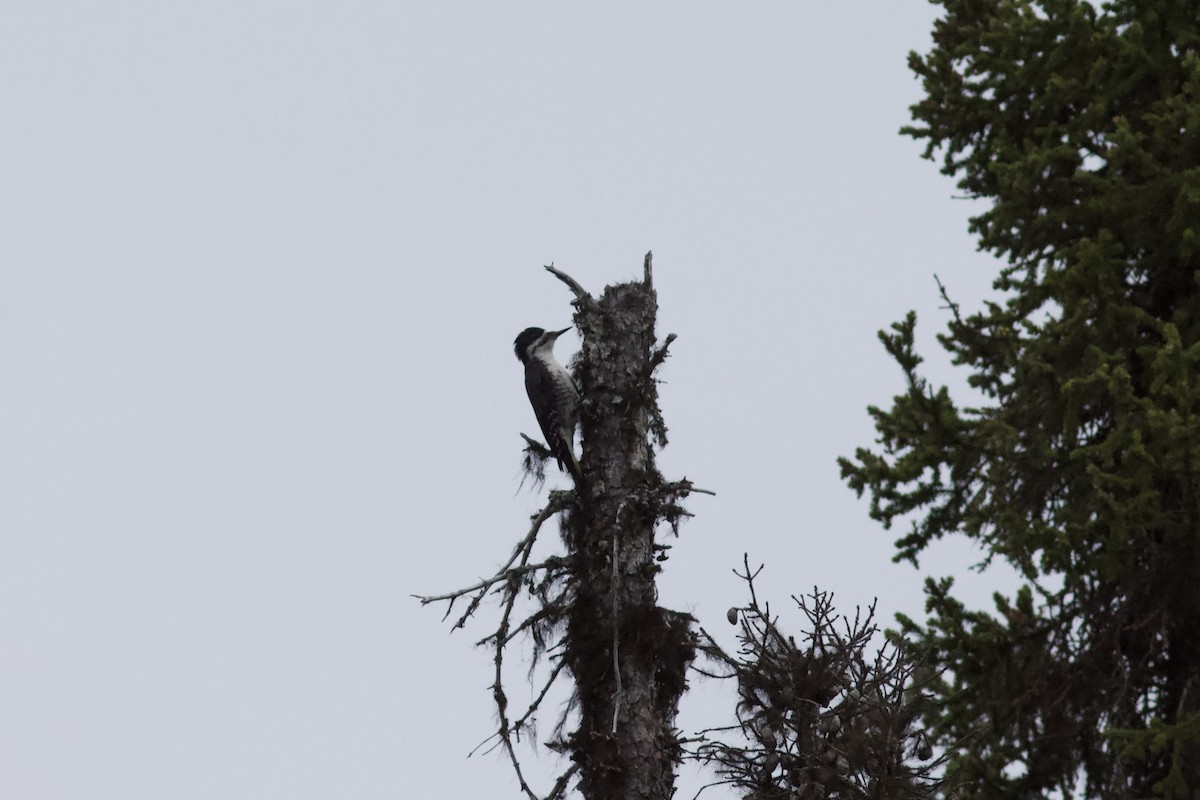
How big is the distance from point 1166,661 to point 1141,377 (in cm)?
186

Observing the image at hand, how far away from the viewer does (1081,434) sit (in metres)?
10.2

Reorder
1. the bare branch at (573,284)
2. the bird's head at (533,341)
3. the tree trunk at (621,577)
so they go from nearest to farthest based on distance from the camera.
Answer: the tree trunk at (621,577) < the bare branch at (573,284) < the bird's head at (533,341)

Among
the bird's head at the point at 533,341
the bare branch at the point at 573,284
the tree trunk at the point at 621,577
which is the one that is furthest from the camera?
the bird's head at the point at 533,341

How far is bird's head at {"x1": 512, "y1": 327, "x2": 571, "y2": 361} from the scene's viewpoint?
38.0 feet

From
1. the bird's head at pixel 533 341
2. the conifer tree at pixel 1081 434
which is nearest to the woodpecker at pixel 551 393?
the bird's head at pixel 533 341

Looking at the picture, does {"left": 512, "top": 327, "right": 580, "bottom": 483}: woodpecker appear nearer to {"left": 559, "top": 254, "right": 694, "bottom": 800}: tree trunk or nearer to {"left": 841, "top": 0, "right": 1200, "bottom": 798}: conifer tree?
{"left": 559, "top": 254, "right": 694, "bottom": 800}: tree trunk

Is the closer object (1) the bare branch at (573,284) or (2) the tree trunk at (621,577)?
(2) the tree trunk at (621,577)

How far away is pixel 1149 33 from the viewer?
32.8 feet

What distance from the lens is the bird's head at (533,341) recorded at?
11.6 m

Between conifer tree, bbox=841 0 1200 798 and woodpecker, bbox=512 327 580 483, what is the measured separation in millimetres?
1994

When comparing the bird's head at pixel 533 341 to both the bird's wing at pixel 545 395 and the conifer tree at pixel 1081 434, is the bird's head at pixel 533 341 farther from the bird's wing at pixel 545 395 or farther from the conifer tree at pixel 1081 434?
the conifer tree at pixel 1081 434

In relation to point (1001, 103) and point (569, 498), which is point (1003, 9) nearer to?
point (1001, 103)

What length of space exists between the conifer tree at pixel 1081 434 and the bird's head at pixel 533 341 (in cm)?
284

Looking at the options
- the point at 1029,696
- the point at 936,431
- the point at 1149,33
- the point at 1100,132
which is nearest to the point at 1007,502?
the point at 936,431
